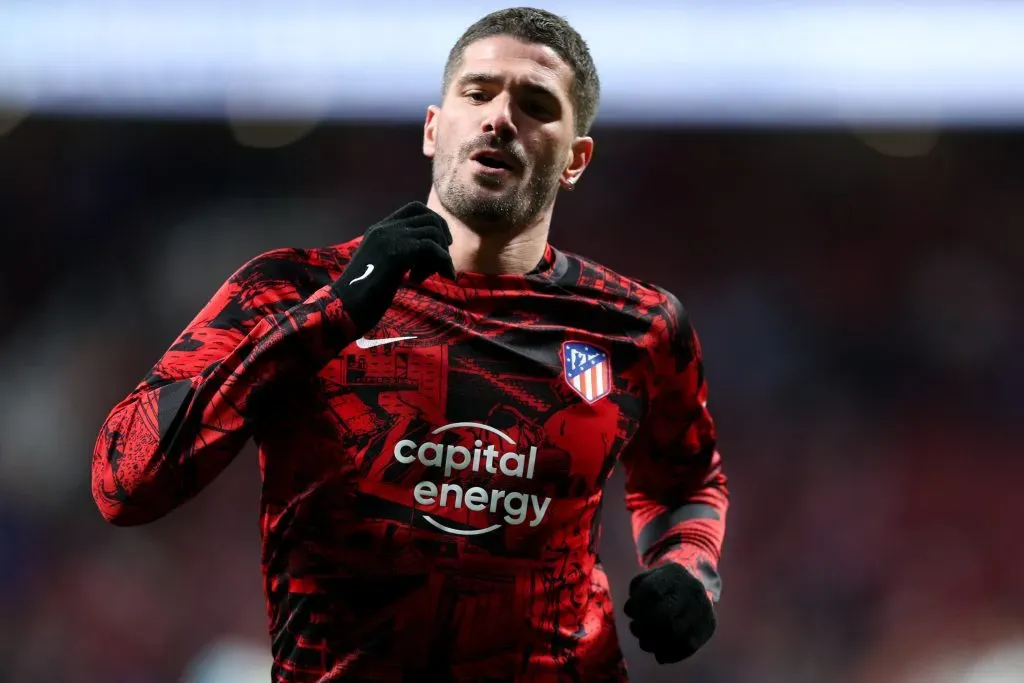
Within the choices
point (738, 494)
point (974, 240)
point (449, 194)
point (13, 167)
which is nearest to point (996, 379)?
point (974, 240)

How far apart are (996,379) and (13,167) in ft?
19.6

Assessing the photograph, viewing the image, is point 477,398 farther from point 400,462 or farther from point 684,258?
point 684,258

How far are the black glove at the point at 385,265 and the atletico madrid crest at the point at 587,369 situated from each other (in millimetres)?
412

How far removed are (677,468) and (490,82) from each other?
0.93 meters

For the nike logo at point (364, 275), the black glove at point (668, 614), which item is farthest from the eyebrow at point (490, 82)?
the black glove at point (668, 614)

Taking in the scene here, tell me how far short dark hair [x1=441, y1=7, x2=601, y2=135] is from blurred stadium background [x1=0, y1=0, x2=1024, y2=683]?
2975mm

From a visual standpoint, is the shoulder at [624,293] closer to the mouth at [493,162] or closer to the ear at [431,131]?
the mouth at [493,162]

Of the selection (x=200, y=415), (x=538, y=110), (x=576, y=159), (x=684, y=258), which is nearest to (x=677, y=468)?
(x=576, y=159)

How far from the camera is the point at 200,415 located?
1.65m

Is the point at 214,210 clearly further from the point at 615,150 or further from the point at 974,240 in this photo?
the point at 974,240

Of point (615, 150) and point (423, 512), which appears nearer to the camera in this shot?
point (423, 512)

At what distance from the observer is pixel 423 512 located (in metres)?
1.82

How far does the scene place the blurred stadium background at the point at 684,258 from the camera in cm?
537

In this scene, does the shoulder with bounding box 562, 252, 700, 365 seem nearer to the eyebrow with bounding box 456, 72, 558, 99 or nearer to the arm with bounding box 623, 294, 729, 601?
the arm with bounding box 623, 294, 729, 601
